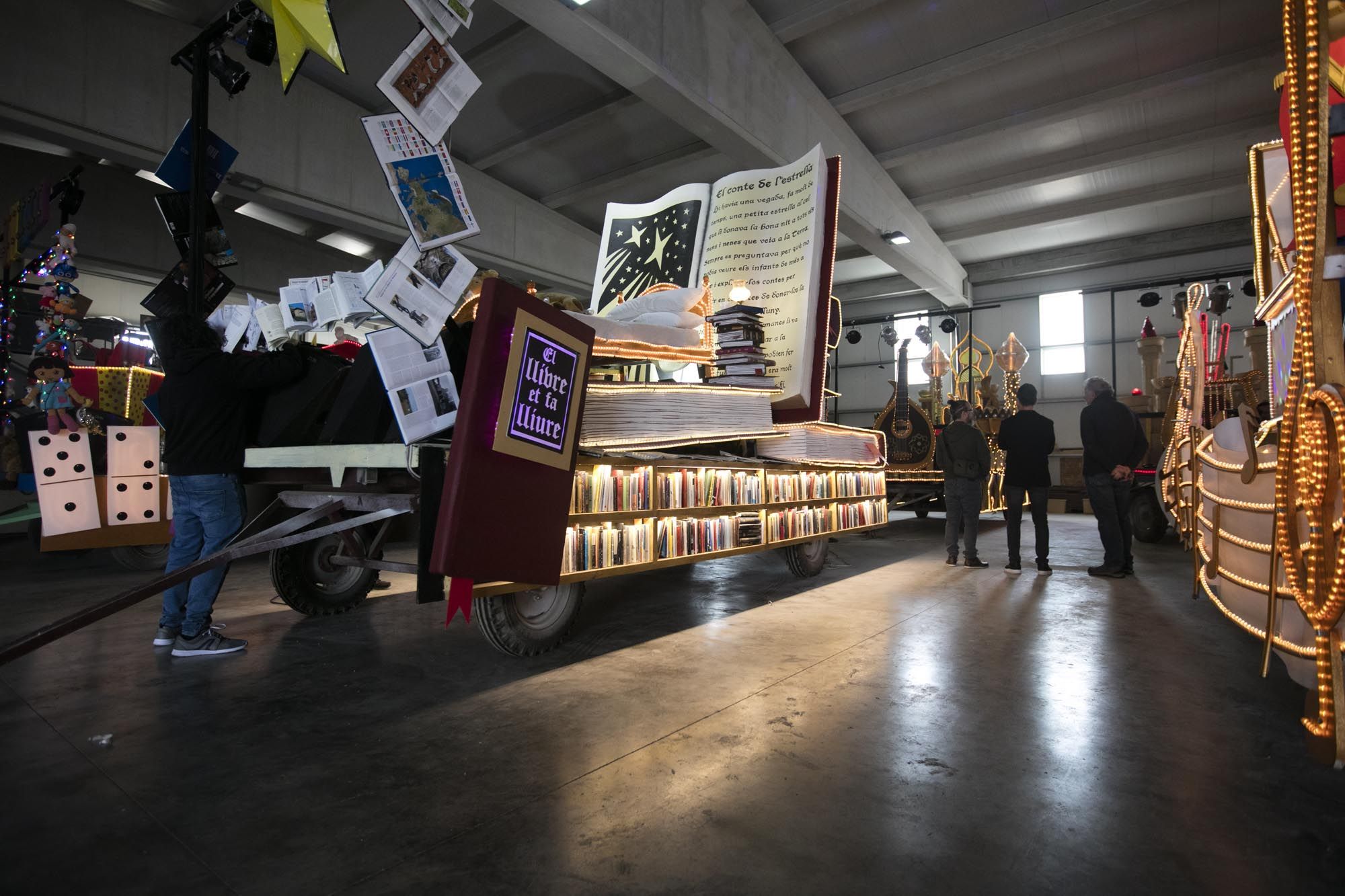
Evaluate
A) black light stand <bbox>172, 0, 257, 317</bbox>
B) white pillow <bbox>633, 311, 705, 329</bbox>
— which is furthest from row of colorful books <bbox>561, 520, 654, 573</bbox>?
black light stand <bbox>172, 0, 257, 317</bbox>

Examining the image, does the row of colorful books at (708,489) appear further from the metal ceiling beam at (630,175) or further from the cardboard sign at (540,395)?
the metal ceiling beam at (630,175)

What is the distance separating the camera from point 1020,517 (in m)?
5.79

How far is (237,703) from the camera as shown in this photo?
2498 mm

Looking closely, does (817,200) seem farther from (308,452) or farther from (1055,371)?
(1055,371)

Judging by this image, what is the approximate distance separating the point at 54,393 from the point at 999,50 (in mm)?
10844

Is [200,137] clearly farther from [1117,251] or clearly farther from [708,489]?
[1117,251]

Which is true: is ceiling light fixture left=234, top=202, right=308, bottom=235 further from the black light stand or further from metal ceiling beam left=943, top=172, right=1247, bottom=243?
metal ceiling beam left=943, top=172, right=1247, bottom=243

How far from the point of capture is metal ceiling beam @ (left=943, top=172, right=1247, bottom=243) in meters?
14.0

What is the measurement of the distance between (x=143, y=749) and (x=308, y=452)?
1.22 meters

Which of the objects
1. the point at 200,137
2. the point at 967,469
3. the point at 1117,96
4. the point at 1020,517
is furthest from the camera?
the point at 1117,96

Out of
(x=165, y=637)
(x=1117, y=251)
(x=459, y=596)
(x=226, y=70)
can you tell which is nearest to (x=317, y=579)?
(x=165, y=637)

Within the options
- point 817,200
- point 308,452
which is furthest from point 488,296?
point 817,200

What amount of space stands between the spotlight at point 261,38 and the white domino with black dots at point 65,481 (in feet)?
10.9

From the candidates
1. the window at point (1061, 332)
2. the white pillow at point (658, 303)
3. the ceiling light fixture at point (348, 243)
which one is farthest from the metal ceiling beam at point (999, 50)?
the window at point (1061, 332)
